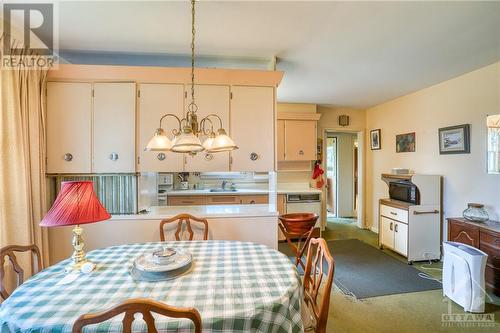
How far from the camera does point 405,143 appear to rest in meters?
4.00

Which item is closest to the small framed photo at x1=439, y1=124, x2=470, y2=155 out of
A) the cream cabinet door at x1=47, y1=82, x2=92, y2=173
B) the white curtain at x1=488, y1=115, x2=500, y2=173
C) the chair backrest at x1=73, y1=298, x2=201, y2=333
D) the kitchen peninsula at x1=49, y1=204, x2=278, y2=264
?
the white curtain at x1=488, y1=115, x2=500, y2=173

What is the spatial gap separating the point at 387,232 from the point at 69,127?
14.4 feet

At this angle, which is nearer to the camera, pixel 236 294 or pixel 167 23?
pixel 236 294

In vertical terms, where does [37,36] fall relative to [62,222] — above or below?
above

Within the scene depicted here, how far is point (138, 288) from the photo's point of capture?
126cm

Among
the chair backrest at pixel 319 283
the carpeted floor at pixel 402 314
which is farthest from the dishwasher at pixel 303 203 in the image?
the chair backrest at pixel 319 283

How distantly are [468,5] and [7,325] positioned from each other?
3321 mm

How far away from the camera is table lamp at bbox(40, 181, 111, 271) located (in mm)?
1353

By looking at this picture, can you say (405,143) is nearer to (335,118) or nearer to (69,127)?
(335,118)

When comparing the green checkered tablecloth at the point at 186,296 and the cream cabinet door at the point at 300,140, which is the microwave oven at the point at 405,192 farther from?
the green checkered tablecloth at the point at 186,296

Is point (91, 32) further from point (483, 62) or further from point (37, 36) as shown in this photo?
point (483, 62)

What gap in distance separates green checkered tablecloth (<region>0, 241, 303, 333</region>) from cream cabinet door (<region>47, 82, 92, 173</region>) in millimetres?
1168

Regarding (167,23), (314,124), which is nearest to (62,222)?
(167,23)

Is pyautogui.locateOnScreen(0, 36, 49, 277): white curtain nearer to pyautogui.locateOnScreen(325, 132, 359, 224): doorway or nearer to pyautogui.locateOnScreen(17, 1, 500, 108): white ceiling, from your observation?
pyautogui.locateOnScreen(17, 1, 500, 108): white ceiling
